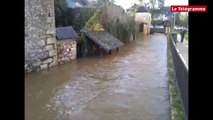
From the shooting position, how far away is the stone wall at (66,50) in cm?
1226

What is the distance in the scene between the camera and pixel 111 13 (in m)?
19.4

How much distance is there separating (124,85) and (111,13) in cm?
1110

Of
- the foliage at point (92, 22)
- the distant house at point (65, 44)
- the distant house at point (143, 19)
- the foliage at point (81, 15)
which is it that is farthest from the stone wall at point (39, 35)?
Answer: the distant house at point (143, 19)

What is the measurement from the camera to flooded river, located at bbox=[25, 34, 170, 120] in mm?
6215

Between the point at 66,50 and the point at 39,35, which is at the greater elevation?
the point at 39,35

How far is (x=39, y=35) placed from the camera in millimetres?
10688

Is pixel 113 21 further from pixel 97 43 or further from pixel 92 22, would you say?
pixel 97 43

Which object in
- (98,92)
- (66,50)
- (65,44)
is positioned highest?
(65,44)

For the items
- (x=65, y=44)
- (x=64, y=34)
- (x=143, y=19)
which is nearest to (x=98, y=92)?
(x=65, y=44)

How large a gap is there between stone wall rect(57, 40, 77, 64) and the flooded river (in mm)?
398

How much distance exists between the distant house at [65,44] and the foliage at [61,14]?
12.5 ft

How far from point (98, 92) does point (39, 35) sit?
3.94m
